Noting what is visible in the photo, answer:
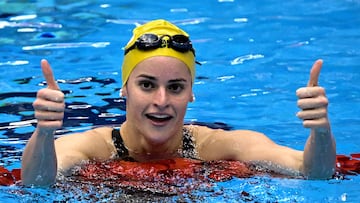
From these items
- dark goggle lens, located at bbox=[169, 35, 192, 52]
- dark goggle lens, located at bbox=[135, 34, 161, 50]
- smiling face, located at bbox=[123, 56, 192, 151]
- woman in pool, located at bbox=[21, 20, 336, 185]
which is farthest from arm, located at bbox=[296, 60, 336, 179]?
dark goggle lens, located at bbox=[135, 34, 161, 50]

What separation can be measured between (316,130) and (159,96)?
3.59ft

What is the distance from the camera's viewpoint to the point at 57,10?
11.9 m

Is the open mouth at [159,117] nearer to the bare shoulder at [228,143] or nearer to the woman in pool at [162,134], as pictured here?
the woman in pool at [162,134]

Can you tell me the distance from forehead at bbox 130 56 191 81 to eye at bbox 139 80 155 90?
0.06 meters

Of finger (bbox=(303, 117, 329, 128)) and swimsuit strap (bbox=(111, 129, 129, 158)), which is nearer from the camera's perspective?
finger (bbox=(303, 117, 329, 128))

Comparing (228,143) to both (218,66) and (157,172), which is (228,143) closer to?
(157,172)

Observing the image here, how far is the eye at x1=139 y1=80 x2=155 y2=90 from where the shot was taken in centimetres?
562

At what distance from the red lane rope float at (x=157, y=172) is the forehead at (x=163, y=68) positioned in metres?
0.64

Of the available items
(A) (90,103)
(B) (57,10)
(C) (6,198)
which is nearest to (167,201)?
(C) (6,198)

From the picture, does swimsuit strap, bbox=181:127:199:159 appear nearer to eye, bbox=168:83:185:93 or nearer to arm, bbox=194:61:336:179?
arm, bbox=194:61:336:179

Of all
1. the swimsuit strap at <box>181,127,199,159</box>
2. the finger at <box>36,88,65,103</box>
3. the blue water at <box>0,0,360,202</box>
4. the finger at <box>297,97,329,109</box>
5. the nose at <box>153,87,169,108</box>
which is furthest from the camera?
the swimsuit strap at <box>181,127,199,159</box>

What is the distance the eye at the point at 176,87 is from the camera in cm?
564

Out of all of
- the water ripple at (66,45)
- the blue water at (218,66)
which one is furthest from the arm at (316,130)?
the water ripple at (66,45)

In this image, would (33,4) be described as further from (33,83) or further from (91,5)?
(33,83)
